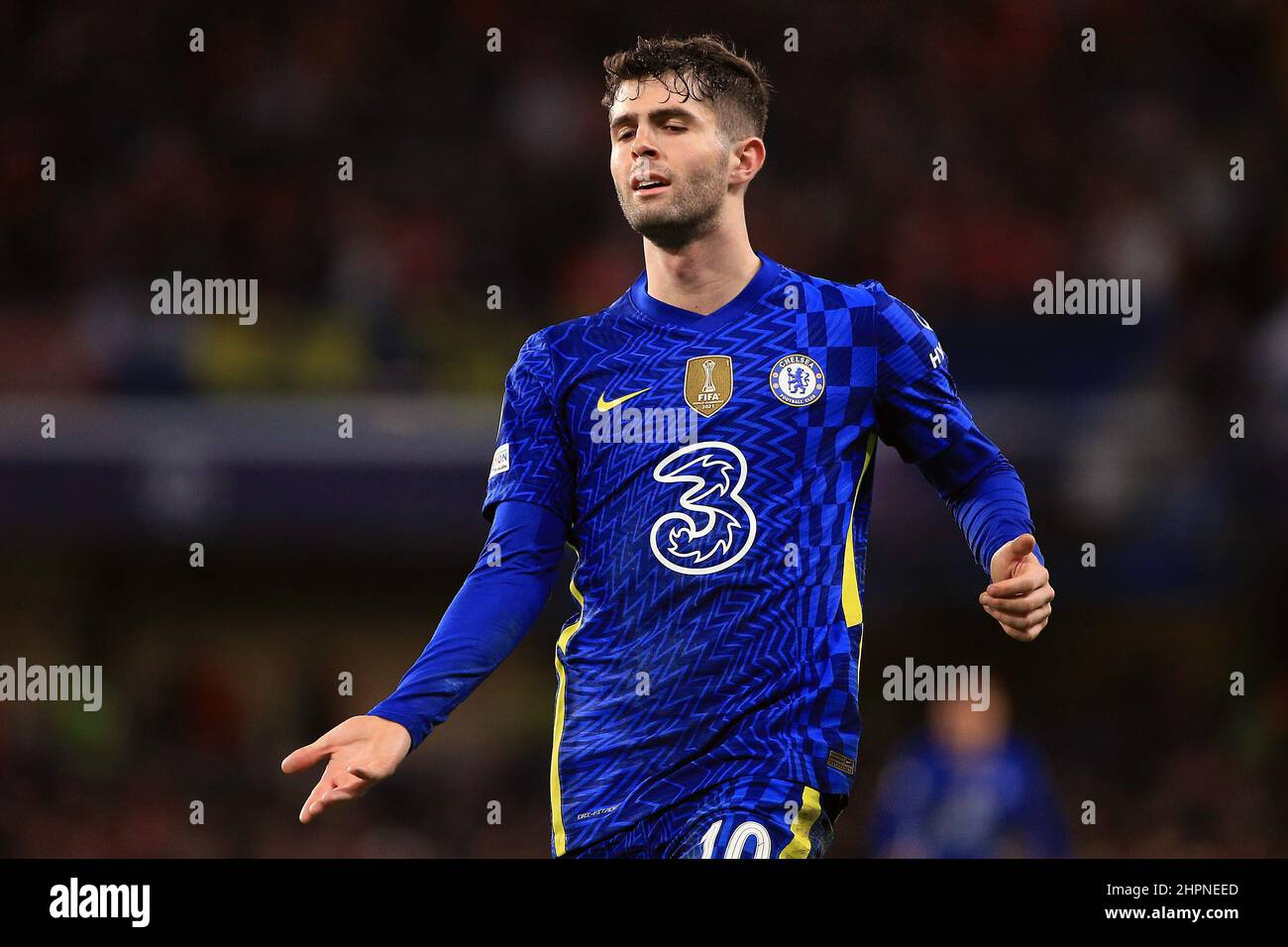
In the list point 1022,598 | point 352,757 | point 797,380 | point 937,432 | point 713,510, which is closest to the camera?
point 352,757

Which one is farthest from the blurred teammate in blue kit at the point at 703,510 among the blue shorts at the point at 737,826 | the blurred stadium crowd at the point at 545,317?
the blurred stadium crowd at the point at 545,317

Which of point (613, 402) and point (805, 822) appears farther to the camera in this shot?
→ point (613, 402)

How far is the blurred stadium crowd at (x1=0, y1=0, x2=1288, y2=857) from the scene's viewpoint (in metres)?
10.6

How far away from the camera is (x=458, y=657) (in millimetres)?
3832

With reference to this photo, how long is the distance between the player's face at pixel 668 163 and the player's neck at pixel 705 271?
0.04m

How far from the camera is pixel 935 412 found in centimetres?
414

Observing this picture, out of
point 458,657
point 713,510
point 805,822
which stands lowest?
point 805,822

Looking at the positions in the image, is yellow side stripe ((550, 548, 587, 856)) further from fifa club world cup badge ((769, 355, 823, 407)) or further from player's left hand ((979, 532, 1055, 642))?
player's left hand ((979, 532, 1055, 642))

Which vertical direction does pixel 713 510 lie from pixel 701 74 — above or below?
below

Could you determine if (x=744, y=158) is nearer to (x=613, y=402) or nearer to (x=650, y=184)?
(x=650, y=184)

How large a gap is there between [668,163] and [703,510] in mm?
839

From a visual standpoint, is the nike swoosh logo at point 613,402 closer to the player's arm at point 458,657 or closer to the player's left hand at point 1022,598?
the player's arm at point 458,657

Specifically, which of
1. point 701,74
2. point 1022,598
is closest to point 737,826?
point 1022,598

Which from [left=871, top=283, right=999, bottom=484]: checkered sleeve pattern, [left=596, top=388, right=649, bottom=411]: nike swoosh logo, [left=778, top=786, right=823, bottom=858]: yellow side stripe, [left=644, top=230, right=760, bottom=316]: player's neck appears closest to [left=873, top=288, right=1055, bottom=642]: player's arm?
[left=871, top=283, right=999, bottom=484]: checkered sleeve pattern
